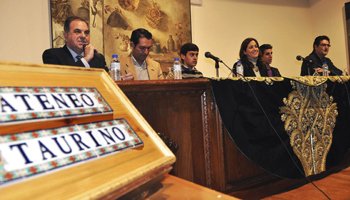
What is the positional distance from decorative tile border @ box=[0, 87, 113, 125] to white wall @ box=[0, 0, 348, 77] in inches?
121

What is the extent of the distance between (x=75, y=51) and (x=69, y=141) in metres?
2.08

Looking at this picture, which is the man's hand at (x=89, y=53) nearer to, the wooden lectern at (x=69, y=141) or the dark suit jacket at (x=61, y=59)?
the dark suit jacket at (x=61, y=59)

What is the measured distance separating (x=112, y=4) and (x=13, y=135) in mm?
3537

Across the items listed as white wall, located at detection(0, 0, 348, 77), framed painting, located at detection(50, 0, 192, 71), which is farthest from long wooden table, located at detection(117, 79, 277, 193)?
white wall, located at detection(0, 0, 348, 77)

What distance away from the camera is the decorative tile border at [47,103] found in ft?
1.37

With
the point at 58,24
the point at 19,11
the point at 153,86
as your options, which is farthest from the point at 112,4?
the point at 153,86

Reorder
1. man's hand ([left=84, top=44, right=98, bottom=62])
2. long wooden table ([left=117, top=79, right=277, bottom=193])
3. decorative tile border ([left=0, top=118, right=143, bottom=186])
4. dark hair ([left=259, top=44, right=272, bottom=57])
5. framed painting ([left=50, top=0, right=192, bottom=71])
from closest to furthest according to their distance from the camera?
decorative tile border ([left=0, top=118, right=143, bottom=186]) < long wooden table ([left=117, top=79, right=277, bottom=193]) < man's hand ([left=84, top=44, right=98, bottom=62]) < framed painting ([left=50, top=0, right=192, bottom=71]) < dark hair ([left=259, top=44, right=272, bottom=57])

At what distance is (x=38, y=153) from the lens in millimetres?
390

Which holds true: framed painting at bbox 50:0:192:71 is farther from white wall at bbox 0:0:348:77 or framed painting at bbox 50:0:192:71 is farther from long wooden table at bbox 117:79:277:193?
long wooden table at bbox 117:79:277:193

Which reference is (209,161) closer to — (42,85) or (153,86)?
(153,86)

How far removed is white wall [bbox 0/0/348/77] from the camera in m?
3.13

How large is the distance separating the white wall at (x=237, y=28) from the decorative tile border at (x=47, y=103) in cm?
307

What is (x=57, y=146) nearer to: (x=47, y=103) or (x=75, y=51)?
(x=47, y=103)

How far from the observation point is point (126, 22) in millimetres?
3715
